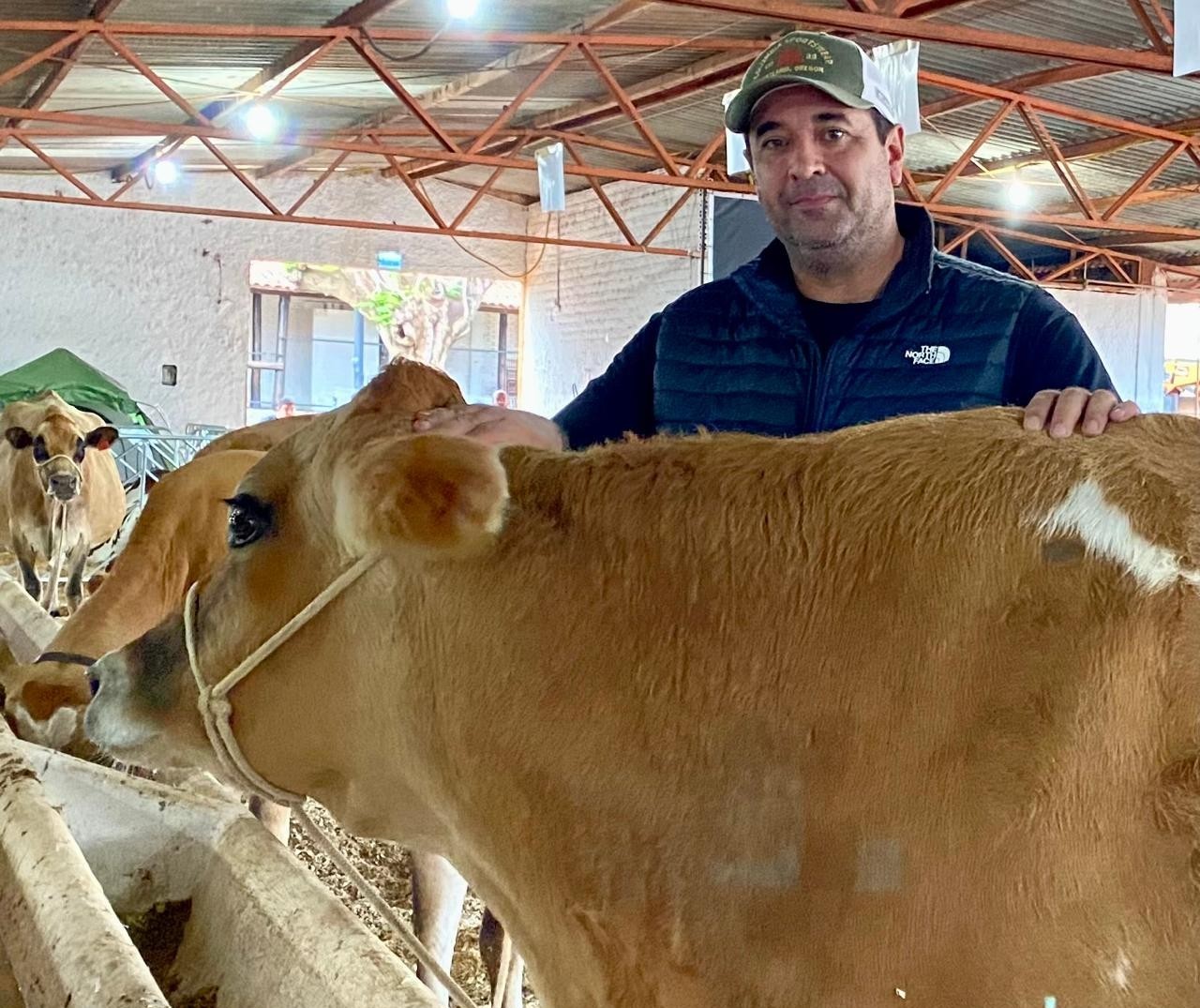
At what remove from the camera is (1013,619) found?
1211 millimetres

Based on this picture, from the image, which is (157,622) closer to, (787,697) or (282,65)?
(787,697)

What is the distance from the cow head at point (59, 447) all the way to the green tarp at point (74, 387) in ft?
11.4

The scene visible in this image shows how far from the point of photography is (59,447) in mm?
8719

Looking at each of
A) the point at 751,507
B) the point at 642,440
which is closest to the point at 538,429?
the point at 642,440

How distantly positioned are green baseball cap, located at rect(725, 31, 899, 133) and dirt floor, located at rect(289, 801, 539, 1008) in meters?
2.40

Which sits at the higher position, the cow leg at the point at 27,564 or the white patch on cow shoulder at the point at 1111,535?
the white patch on cow shoulder at the point at 1111,535

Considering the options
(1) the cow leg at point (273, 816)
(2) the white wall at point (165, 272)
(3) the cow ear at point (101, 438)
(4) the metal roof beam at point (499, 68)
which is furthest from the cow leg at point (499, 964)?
(2) the white wall at point (165, 272)

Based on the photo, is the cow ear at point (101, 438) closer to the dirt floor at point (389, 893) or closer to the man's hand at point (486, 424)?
the dirt floor at point (389, 893)

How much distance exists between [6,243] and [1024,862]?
16.8 metres

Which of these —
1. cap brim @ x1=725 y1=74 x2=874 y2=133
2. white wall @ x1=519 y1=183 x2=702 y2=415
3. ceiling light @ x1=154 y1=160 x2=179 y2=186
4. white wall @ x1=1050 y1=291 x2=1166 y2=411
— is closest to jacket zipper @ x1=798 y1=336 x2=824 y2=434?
cap brim @ x1=725 y1=74 x2=874 y2=133

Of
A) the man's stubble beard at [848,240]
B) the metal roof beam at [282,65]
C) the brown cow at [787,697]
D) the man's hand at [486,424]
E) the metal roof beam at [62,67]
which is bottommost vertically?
the brown cow at [787,697]

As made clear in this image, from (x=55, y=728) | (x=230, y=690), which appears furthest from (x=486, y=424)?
(x=55, y=728)

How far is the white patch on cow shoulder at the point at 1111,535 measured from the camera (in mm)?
1176

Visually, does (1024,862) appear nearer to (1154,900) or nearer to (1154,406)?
(1154,900)
